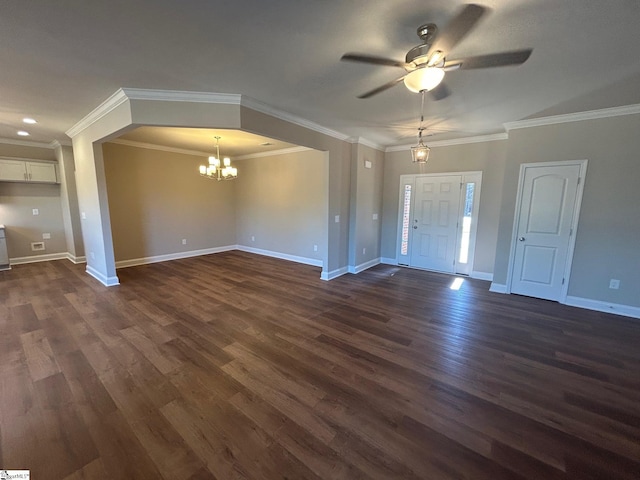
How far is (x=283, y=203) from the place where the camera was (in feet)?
21.5

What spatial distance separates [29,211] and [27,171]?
88 cm

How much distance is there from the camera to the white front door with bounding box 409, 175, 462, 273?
522 centimetres

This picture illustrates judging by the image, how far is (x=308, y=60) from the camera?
229cm

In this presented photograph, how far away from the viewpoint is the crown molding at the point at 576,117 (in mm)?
3264

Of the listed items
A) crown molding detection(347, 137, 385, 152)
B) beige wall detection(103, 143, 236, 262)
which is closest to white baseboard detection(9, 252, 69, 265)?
beige wall detection(103, 143, 236, 262)

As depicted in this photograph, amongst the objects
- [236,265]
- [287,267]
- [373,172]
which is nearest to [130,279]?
[236,265]

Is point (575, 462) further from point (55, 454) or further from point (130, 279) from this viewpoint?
point (130, 279)

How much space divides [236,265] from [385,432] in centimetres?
491

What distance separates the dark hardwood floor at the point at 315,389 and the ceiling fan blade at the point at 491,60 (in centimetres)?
247

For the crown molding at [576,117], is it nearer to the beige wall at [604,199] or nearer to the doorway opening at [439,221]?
the beige wall at [604,199]

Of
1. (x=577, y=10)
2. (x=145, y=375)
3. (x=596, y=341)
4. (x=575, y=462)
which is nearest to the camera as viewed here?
(x=575, y=462)

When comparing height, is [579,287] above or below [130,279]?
above

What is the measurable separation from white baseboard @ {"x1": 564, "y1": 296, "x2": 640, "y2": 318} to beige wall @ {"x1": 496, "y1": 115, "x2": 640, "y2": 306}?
0.18 ft

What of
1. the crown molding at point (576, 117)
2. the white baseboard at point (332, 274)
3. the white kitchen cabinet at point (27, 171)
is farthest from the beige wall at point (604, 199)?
the white kitchen cabinet at point (27, 171)
